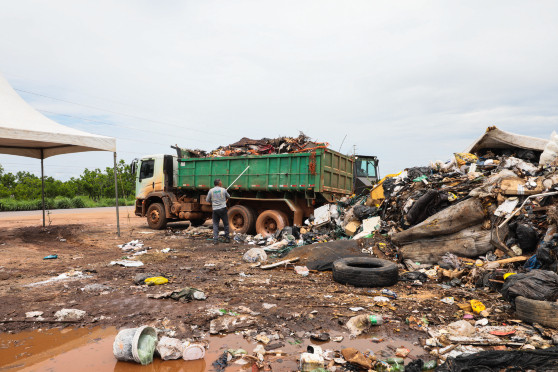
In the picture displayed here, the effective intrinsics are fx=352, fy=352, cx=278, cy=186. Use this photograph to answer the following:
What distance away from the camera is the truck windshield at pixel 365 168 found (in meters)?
12.3

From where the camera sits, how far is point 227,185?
10695mm

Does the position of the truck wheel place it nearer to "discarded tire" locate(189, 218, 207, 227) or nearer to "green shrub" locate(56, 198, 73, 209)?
"discarded tire" locate(189, 218, 207, 227)

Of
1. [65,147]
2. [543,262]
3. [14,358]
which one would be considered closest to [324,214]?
[543,262]

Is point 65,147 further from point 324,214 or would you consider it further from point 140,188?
point 324,214

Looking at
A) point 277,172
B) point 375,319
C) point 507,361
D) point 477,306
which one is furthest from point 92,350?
point 277,172

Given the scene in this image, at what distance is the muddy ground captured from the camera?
3598mm

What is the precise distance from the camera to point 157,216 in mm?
12078

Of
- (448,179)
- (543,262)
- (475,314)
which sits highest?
(448,179)

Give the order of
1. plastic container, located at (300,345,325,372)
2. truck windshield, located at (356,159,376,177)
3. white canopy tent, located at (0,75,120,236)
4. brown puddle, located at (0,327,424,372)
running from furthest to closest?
truck windshield, located at (356,159,376,177), white canopy tent, located at (0,75,120,236), brown puddle, located at (0,327,424,372), plastic container, located at (300,345,325,372)

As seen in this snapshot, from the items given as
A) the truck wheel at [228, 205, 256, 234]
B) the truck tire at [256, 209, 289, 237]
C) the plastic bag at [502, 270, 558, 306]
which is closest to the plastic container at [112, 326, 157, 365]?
the plastic bag at [502, 270, 558, 306]

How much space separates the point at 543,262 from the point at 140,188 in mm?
11541

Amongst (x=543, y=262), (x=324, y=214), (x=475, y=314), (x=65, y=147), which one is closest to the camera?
(x=475, y=314)

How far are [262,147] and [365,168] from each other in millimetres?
3975

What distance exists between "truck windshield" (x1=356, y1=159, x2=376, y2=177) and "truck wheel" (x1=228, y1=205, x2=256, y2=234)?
14.0 feet
